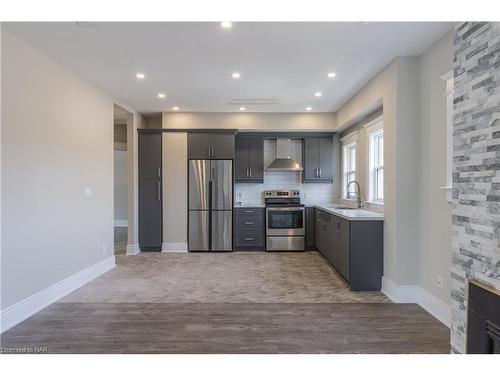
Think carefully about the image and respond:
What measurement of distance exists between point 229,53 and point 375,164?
9.26ft

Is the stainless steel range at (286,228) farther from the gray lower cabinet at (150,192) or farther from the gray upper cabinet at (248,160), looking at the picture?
the gray lower cabinet at (150,192)

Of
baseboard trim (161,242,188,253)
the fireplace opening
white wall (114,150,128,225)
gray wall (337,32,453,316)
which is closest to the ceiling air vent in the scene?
gray wall (337,32,453,316)

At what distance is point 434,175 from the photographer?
2.96 meters

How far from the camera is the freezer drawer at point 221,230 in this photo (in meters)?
5.67

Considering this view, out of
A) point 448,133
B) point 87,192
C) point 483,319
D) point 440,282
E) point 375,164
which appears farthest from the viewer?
point 375,164

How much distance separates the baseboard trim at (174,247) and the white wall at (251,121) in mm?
2232

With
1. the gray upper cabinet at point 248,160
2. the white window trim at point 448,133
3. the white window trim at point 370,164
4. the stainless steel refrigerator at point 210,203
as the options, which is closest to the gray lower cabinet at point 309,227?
the gray upper cabinet at point 248,160

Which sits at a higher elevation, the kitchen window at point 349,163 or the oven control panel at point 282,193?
the kitchen window at point 349,163

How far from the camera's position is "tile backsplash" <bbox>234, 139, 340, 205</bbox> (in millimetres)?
6207

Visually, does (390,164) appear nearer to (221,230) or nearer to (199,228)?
(221,230)

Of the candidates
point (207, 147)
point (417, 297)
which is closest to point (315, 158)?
point (207, 147)

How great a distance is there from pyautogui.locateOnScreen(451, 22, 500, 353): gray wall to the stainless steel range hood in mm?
4029

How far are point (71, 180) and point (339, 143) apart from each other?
479 cm

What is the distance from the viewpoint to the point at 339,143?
20.2ft
